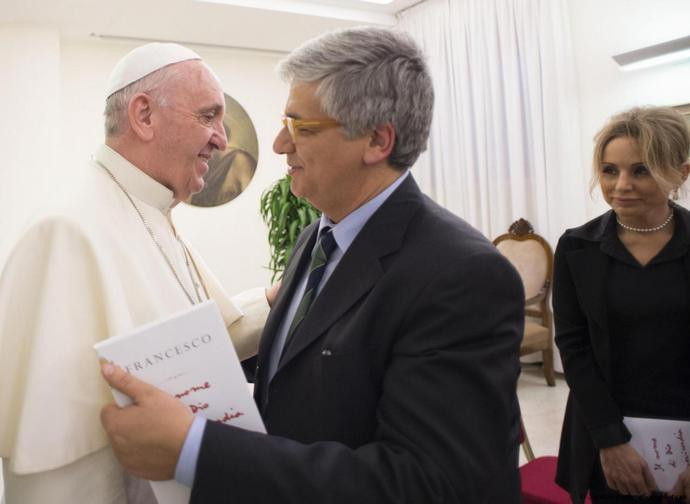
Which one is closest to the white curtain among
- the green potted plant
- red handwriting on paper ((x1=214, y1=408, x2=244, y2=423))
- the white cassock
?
the green potted plant

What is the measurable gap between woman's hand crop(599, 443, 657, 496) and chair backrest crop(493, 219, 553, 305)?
3.35 m

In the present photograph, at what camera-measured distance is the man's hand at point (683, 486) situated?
1.64 m

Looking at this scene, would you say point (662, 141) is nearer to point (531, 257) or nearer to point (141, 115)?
point (141, 115)

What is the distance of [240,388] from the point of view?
1022mm

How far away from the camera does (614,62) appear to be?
4680 millimetres

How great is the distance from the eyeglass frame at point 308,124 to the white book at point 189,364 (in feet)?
1.42

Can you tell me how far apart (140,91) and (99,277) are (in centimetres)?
51

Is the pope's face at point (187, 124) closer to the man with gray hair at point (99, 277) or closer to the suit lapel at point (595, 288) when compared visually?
the man with gray hair at point (99, 277)

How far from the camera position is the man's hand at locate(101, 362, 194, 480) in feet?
3.02

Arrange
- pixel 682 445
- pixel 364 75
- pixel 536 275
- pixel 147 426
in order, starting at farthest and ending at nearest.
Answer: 1. pixel 536 275
2. pixel 682 445
3. pixel 364 75
4. pixel 147 426

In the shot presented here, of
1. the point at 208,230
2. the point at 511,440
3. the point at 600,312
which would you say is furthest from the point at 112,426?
the point at 208,230

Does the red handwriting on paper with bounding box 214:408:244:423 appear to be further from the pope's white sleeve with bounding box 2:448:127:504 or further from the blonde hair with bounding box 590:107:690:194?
the blonde hair with bounding box 590:107:690:194

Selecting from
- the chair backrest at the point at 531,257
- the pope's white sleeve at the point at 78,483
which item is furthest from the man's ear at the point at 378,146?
the chair backrest at the point at 531,257

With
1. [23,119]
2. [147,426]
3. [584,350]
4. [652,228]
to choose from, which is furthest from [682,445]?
[23,119]
